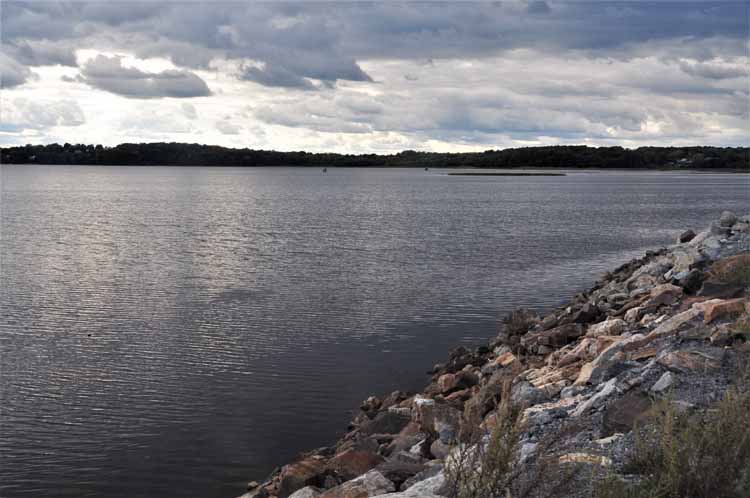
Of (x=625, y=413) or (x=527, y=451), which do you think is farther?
(x=625, y=413)

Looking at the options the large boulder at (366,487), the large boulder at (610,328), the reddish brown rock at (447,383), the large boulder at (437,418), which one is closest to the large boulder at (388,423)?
the large boulder at (437,418)

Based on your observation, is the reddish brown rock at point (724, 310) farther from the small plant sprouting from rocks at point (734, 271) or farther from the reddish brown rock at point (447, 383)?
the reddish brown rock at point (447, 383)

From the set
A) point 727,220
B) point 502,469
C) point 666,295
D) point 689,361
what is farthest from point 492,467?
point 727,220

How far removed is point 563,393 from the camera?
976 centimetres

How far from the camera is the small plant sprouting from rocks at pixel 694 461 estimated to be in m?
5.12

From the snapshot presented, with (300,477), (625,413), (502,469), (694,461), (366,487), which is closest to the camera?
(502,469)

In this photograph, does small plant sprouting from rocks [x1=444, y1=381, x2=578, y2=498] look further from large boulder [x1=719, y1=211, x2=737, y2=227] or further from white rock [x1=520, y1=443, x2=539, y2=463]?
large boulder [x1=719, y1=211, x2=737, y2=227]

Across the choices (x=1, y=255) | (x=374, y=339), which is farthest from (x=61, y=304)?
(x=1, y=255)

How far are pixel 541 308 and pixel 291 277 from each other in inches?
380

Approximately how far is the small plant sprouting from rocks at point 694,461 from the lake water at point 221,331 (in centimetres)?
734

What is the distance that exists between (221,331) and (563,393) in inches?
466

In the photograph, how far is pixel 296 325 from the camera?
20.4 meters

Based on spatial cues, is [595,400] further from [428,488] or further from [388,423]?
[388,423]

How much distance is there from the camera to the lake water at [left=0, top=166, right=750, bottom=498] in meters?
12.5
